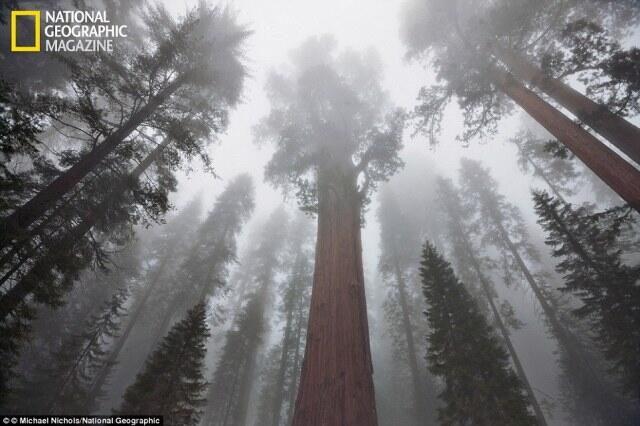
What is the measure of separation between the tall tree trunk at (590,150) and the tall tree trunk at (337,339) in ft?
17.0

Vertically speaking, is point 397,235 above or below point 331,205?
above

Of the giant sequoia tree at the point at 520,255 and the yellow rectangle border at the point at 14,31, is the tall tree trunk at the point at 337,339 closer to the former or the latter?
the giant sequoia tree at the point at 520,255

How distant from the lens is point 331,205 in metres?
6.46

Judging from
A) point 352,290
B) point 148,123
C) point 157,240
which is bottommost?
point 352,290

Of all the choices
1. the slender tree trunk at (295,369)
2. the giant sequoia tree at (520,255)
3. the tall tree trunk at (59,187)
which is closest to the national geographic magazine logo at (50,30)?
the tall tree trunk at (59,187)

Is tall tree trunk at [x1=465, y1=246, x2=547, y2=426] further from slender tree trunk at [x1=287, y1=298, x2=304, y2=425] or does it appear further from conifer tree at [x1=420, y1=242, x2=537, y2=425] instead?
slender tree trunk at [x1=287, y1=298, x2=304, y2=425]

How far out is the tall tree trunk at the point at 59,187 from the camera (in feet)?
16.7

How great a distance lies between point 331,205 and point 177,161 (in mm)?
3881

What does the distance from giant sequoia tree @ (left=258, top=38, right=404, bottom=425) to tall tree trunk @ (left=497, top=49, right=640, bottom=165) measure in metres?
4.21

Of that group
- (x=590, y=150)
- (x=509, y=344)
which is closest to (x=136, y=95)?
(x=590, y=150)

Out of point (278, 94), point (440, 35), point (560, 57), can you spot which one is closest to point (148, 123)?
point (560, 57)

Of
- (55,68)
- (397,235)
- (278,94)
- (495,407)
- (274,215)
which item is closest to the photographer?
(495,407)

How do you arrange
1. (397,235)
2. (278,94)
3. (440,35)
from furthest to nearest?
(397,235), (278,94), (440,35)

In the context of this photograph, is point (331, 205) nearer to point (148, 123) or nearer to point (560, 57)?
point (148, 123)
